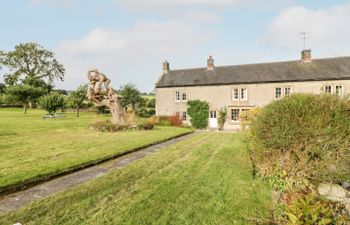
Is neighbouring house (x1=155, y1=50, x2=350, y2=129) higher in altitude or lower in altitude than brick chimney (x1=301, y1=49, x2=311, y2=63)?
lower

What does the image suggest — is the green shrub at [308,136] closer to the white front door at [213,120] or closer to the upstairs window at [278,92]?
the upstairs window at [278,92]

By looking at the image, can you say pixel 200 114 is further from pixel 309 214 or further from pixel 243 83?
pixel 309 214

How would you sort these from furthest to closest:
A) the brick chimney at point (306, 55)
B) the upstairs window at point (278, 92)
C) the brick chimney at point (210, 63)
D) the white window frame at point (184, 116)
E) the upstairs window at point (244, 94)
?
1. the brick chimney at point (210, 63)
2. the white window frame at point (184, 116)
3. the upstairs window at point (244, 94)
4. the brick chimney at point (306, 55)
5. the upstairs window at point (278, 92)

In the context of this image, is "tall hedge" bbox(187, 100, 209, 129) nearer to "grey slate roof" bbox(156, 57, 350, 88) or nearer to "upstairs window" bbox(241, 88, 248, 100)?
"grey slate roof" bbox(156, 57, 350, 88)

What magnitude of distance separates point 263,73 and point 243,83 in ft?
9.06

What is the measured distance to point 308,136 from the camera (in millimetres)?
6656

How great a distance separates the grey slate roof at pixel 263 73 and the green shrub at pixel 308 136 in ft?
81.9

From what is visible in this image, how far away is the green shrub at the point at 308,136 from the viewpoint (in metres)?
6.23

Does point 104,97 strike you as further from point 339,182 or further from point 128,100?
point 128,100

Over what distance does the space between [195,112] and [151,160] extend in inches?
918

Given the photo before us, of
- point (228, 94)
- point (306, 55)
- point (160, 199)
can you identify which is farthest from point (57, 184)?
point (306, 55)

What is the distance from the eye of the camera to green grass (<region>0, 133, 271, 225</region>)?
204 inches

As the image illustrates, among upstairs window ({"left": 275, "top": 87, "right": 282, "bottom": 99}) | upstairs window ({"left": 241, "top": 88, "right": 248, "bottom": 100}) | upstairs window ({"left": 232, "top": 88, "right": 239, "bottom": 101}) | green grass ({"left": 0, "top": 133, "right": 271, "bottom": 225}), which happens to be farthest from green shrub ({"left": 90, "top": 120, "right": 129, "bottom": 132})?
upstairs window ({"left": 275, "top": 87, "right": 282, "bottom": 99})

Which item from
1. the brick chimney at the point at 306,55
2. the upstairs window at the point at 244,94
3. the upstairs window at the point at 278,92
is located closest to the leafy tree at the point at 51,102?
the upstairs window at the point at 244,94
